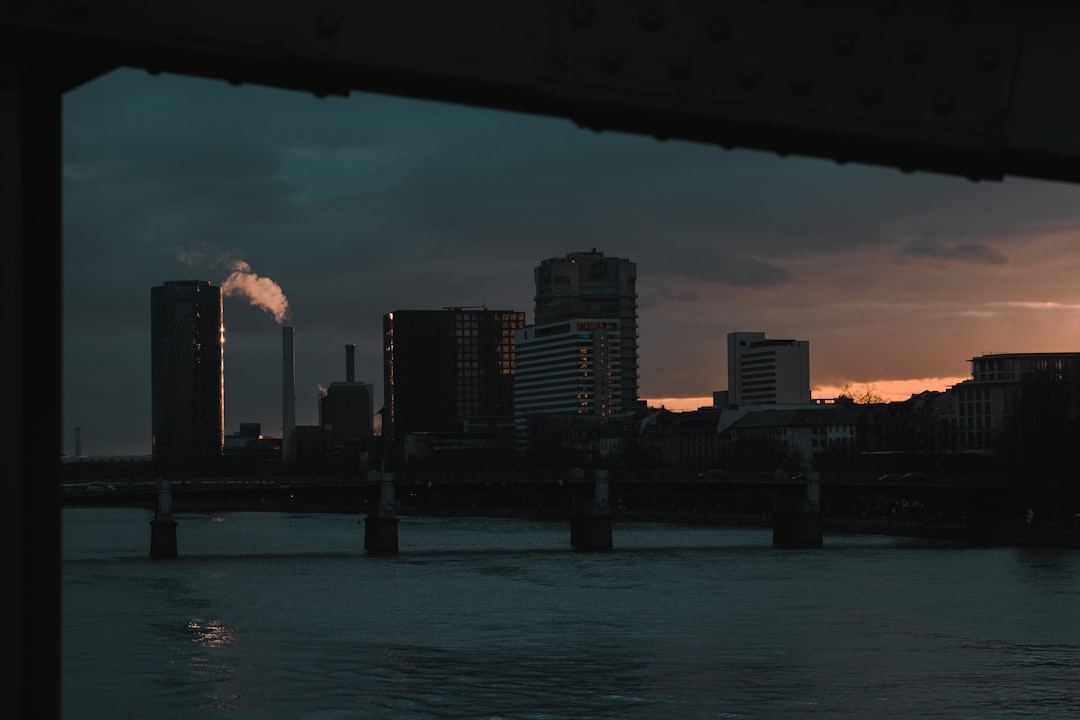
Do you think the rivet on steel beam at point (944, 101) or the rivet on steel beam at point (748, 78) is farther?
the rivet on steel beam at point (944, 101)

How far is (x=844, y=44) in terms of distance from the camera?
388cm

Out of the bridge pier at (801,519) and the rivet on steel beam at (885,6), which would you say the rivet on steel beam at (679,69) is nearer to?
the rivet on steel beam at (885,6)

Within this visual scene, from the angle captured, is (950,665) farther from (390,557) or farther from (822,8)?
(390,557)

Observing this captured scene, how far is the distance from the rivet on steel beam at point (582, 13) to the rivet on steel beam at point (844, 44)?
649 millimetres

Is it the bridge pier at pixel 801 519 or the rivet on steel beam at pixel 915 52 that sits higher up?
the rivet on steel beam at pixel 915 52

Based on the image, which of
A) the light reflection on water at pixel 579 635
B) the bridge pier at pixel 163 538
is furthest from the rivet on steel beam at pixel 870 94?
the bridge pier at pixel 163 538

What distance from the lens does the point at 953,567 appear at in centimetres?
5872

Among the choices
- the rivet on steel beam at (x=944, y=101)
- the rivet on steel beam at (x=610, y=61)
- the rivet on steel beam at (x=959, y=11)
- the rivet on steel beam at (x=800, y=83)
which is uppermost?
the rivet on steel beam at (x=959, y=11)

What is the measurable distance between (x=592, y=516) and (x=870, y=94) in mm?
73700

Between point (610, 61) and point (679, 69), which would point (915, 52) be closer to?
point (679, 69)

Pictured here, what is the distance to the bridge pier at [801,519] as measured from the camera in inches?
3027

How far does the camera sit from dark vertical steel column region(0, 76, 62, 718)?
11.4 feet

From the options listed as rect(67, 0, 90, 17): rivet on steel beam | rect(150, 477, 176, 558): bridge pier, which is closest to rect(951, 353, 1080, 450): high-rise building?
rect(150, 477, 176, 558): bridge pier

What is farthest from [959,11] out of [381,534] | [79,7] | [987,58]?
[381,534]
